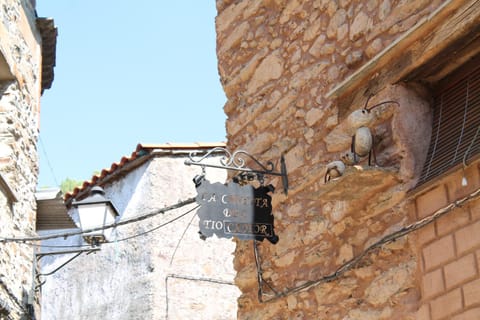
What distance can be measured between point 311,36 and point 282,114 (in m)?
0.55

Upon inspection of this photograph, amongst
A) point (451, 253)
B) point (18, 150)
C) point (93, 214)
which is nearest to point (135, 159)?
point (18, 150)

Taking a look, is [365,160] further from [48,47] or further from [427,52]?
[48,47]

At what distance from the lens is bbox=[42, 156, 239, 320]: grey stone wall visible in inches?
429

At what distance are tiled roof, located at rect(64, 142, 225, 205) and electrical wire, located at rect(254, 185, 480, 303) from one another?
524 cm

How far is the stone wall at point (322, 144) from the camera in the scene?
16.1 feet

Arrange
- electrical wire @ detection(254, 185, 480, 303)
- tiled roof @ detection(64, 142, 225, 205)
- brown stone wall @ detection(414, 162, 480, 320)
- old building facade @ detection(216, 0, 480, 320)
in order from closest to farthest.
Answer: brown stone wall @ detection(414, 162, 480, 320), electrical wire @ detection(254, 185, 480, 303), old building facade @ detection(216, 0, 480, 320), tiled roof @ detection(64, 142, 225, 205)

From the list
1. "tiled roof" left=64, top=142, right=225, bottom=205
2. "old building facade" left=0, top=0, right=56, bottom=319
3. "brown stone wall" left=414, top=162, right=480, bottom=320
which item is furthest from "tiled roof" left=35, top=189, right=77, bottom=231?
"brown stone wall" left=414, top=162, right=480, bottom=320

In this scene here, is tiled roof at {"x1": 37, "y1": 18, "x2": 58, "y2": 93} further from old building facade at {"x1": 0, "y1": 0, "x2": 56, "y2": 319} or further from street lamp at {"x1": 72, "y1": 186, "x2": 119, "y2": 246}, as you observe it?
street lamp at {"x1": 72, "y1": 186, "x2": 119, "y2": 246}

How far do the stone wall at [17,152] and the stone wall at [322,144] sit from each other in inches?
97.9

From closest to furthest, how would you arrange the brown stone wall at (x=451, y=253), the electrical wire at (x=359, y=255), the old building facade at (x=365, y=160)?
the brown stone wall at (x=451, y=253) → the electrical wire at (x=359, y=255) → the old building facade at (x=365, y=160)

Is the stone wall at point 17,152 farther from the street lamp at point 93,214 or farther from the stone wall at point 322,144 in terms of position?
the stone wall at point 322,144

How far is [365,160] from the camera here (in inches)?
201

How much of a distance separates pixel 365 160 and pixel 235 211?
836mm

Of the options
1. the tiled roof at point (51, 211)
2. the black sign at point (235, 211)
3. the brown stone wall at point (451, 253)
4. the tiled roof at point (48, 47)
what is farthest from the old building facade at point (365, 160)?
the tiled roof at point (48, 47)
